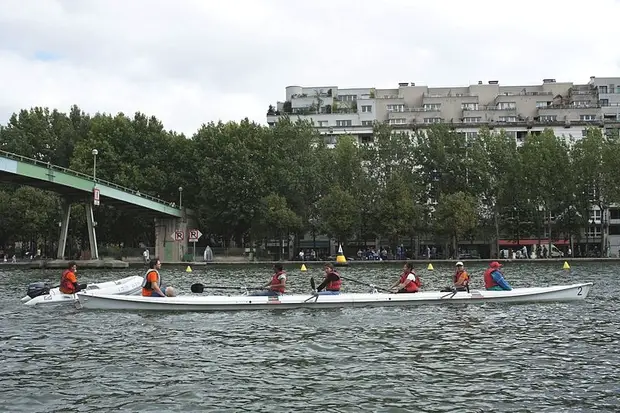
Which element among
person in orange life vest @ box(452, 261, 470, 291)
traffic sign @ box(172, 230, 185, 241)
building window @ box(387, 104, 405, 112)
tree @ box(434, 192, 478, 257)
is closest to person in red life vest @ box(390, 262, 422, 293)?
person in orange life vest @ box(452, 261, 470, 291)

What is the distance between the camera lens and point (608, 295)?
103 feet

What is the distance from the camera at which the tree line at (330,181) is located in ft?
262

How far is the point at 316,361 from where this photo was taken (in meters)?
16.3

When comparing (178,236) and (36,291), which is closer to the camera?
(36,291)

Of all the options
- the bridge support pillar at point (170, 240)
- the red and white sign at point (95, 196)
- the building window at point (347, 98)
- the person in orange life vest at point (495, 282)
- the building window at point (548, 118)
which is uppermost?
the building window at point (347, 98)

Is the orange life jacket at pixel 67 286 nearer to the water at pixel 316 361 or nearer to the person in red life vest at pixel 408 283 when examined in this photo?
the water at pixel 316 361

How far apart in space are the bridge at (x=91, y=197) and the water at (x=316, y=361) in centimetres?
3417

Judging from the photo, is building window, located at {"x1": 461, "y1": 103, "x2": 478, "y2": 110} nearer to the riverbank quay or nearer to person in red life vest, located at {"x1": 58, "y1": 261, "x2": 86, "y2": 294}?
the riverbank quay

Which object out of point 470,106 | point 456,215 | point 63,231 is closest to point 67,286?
point 63,231

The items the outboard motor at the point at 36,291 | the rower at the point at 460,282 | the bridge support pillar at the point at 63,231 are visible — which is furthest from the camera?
the bridge support pillar at the point at 63,231

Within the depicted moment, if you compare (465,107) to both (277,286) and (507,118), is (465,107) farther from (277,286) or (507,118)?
(277,286)

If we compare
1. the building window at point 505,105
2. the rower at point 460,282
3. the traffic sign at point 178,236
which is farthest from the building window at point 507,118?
the rower at point 460,282

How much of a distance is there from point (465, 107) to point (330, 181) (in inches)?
1693

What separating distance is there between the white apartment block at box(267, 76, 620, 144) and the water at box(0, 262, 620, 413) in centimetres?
8659
